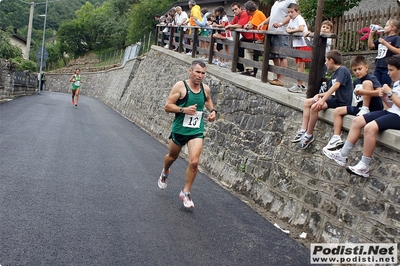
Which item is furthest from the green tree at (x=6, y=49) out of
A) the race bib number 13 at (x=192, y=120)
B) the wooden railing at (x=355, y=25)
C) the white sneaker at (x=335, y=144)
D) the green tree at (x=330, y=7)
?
the white sneaker at (x=335, y=144)

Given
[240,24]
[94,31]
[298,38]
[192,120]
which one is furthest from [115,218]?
[94,31]

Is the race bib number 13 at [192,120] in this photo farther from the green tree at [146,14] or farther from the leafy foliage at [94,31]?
the leafy foliage at [94,31]

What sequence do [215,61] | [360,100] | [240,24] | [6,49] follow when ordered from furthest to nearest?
[6,49] → [215,61] → [240,24] → [360,100]

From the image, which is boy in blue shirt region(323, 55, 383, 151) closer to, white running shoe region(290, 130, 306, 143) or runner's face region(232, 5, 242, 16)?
white running shoe region(290, 130, 306, 143)

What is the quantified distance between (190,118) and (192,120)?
0.04 m

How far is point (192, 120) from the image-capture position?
6805 mm

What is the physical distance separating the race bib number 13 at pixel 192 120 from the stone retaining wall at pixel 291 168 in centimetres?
160

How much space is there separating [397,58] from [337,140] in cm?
128

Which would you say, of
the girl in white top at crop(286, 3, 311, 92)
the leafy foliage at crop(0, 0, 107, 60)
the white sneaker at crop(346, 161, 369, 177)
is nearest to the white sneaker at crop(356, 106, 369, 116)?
the white sneaker at crop(346, 161, 369, 177)

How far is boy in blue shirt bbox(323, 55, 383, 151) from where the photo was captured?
5.88 m

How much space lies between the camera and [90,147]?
35.3 feet

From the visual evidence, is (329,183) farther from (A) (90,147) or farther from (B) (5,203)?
(A) (90,147)

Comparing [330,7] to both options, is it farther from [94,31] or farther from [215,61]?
[94,31]

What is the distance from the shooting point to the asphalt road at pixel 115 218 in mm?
4676
